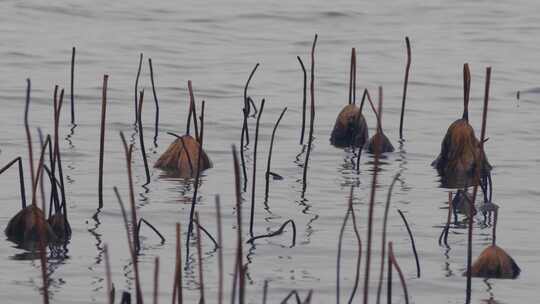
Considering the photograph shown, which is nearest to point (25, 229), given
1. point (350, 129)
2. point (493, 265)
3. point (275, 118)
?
point (493, 265)

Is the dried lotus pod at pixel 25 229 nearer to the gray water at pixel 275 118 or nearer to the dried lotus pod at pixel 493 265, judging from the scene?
the gray water at pixel 275 118

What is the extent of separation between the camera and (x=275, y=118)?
1141 cm

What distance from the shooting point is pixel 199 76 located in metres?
13.6

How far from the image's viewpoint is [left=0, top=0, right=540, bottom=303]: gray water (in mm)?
6641

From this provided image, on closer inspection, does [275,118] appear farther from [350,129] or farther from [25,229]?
[25,229]

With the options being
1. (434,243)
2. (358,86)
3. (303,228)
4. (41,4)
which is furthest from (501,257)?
(41,4)

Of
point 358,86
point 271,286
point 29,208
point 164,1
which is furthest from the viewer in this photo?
point 164,1

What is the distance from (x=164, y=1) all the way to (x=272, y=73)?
6.06 meters

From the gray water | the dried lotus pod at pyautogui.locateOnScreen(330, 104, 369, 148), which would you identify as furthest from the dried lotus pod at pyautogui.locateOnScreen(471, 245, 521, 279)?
the dried lotus pod at pyautogui.locateOnScreen(330, 104, 369, 148)

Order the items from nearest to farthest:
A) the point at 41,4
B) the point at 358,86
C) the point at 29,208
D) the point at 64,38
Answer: the point at 29,208 < the point at 358,86 < the point at 64,38 < the point at 41,4

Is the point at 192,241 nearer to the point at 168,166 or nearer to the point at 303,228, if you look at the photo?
the point at 303,228

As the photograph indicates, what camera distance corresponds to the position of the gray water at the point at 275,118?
6.64 metres

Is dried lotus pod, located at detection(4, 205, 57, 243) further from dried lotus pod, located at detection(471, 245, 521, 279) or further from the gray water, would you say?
dried lotus pod, located at detection(471, 245, 521, 279)

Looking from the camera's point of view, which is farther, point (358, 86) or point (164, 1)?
point (164, 1)
